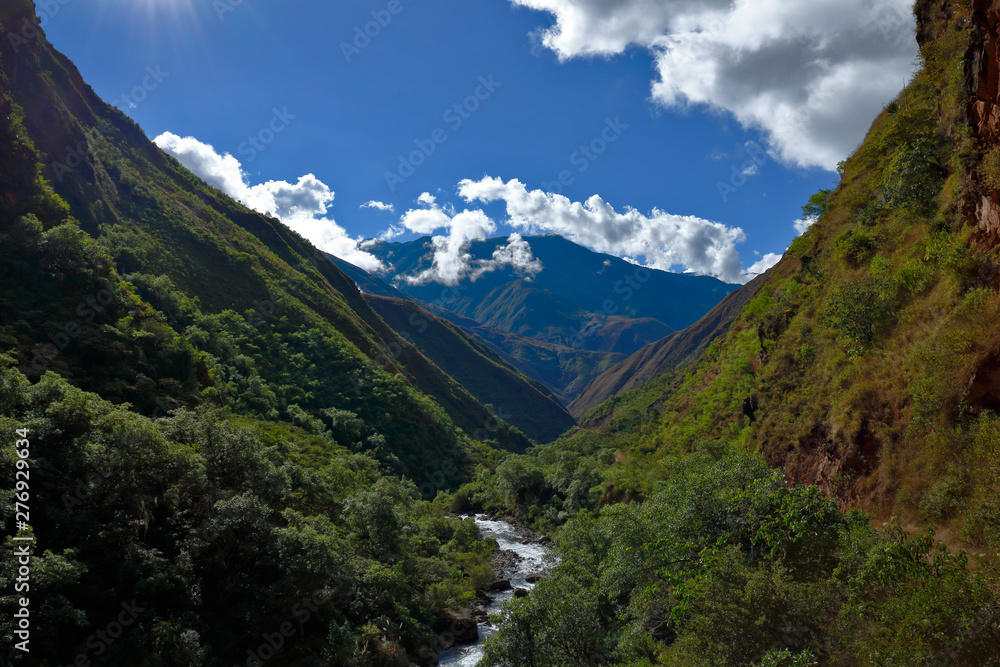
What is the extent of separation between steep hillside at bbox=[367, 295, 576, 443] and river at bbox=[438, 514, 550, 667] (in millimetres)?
111963

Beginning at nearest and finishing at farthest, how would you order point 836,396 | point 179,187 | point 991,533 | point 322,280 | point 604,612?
point 991,533 < point 836,396 < point 604,612 < point 179,187 < point 322,280

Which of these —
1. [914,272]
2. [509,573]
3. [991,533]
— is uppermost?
[914,272]

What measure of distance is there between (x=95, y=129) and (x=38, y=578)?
9530cm

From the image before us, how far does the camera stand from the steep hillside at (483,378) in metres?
Answer: 179

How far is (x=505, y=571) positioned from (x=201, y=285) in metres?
62.6

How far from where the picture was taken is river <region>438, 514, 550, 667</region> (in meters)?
28.2

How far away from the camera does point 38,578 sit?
1491 cm

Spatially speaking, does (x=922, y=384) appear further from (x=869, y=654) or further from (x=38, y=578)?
(x=38, y=578)

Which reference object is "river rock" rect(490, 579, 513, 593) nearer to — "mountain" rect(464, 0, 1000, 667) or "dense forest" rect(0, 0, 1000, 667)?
"dense forest" rect(0, 0, 1000, 667)

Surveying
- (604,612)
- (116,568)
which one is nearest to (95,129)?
(116,568)
